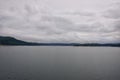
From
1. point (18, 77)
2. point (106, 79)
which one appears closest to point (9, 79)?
point (18, 77)

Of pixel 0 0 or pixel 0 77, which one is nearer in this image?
pixel 0 77

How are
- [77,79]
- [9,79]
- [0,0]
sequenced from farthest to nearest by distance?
[0,0] → [77,79] → [9,79]

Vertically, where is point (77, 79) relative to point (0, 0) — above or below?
below

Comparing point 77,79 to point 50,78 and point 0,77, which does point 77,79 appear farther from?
point 0,77

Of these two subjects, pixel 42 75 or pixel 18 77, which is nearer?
pixel 18 77

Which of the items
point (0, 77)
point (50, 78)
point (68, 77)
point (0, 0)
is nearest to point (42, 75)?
point (50, 78)

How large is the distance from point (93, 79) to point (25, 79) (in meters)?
6.40

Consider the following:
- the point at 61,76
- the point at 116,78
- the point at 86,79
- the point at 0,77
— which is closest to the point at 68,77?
the point at 61,76

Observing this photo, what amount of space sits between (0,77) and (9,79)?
4.21 ft

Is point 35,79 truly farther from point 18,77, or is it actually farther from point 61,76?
point 61,76

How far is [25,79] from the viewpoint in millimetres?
16953

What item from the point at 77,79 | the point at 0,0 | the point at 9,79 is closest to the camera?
the point at 9,79

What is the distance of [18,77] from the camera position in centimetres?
1756

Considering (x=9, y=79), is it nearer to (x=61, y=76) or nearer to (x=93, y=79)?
(x=61, y=76)
